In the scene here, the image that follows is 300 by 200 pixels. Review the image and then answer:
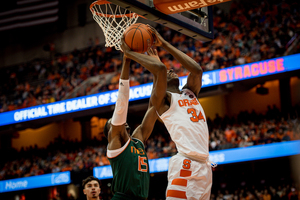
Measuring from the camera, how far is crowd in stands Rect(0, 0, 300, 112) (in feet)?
39.3

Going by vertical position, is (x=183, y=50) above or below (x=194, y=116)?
above

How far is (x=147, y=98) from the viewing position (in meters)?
12.9

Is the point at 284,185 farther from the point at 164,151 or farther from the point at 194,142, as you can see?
the point at 194,142

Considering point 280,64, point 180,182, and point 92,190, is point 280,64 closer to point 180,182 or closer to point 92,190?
point 92,190

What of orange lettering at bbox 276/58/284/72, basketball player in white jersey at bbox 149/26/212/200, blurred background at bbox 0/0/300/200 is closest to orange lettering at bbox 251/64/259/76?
blurred background at bbox 0/0/300/200

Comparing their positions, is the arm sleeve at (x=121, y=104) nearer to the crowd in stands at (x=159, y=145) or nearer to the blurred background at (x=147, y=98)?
the blurred background at (x=147, y=98)

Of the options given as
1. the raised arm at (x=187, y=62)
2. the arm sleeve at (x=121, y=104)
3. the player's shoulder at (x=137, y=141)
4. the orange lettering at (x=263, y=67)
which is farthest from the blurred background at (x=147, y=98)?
the arm sleeve at (x=121, y=104)

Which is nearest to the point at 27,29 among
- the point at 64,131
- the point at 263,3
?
the point at 64,131

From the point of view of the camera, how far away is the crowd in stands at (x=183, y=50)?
39.3 feet

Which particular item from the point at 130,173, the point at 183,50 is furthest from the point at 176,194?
the point at 183,50

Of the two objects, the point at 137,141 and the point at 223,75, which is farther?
the point at 223,75

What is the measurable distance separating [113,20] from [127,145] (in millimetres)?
2575

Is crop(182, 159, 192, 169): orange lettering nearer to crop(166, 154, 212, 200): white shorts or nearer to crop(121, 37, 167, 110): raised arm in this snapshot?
crop(166, 154, 212, 200): white shorts

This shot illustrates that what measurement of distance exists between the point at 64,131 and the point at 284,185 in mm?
12918
